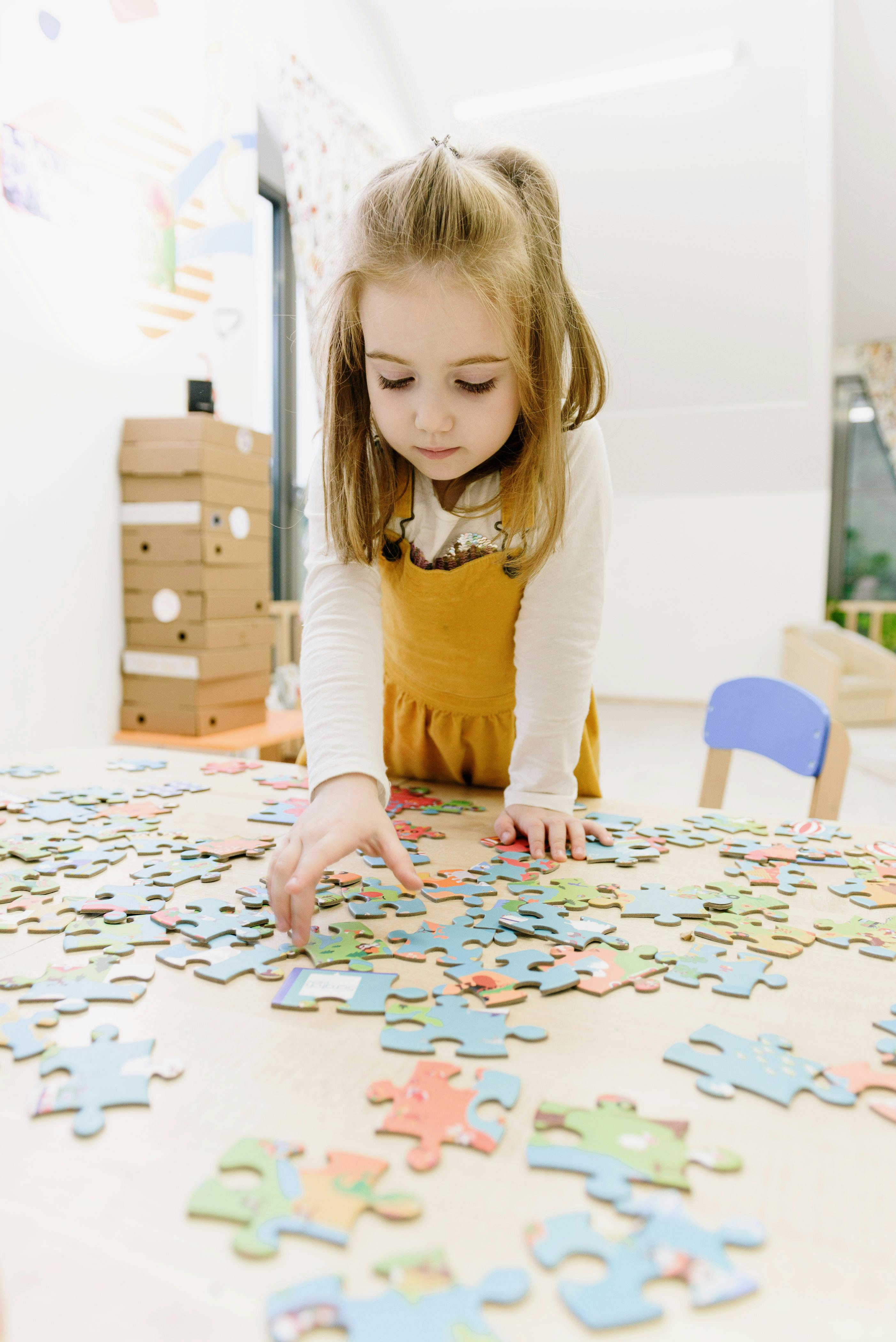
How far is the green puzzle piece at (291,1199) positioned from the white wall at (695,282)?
2.95 metres

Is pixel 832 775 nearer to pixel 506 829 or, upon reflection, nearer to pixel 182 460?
pixel 506 829

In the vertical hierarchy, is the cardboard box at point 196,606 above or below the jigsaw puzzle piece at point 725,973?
above

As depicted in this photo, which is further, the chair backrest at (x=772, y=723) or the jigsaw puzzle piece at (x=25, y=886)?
the chair backrest at (x=772, y=723)

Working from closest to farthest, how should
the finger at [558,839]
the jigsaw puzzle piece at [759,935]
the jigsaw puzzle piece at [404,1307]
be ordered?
the jigsaw puzzle piece at [404,1307], the jigsaw puzzle piece at [759,935], the finger at [558,839]

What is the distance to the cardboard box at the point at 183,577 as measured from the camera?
8.32 feet

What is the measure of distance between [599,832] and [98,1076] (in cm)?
59

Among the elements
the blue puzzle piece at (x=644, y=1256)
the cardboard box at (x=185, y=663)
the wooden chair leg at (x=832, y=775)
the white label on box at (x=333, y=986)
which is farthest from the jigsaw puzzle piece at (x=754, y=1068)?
the cardboard box at (x=185, y=663)

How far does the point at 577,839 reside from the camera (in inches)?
37.8

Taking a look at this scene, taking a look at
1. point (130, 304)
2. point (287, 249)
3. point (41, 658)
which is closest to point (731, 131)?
point (287, 249)

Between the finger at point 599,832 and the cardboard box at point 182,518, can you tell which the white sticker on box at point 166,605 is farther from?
the finger at point 599,832

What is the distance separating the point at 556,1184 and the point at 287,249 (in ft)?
13.6

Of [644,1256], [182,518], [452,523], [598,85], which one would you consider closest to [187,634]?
[182,518]

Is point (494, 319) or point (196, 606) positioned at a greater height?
point (494, 319)

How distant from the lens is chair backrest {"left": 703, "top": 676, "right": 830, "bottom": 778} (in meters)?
1.29
